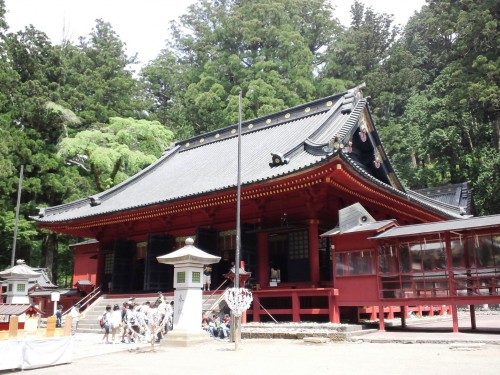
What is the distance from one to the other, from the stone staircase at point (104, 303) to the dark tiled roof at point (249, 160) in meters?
3.76

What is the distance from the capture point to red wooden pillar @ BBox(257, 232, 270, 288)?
1830 cm

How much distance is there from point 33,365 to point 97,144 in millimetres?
25464

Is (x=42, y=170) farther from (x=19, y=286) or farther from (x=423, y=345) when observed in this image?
(x=423, y=345)

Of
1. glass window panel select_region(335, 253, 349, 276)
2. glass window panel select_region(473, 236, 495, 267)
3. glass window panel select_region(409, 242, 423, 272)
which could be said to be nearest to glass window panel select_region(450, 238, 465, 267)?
glass window panel select_region(473, 236, 495, 267)

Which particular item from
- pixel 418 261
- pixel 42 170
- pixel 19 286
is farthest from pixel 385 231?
pixel 42 170

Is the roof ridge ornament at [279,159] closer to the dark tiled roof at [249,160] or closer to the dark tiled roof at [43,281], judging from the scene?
the dark tiled roof at [249,160]

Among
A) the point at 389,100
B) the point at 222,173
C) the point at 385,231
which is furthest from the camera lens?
the point at 389,100

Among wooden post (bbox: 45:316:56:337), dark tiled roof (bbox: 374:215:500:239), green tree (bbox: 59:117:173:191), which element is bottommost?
wooden post (bbox: 45:316:56:337)

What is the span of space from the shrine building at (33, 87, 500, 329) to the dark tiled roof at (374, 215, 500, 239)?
0.14ft

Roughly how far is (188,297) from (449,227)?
24.6 feet

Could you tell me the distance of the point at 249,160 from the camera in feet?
67.9

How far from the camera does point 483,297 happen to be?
12703 millimetres

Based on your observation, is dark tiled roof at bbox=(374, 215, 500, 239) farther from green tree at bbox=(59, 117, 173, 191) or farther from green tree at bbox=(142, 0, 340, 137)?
green tree at bbox=(142, 0, 340, 137)

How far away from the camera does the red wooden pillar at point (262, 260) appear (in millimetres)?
18297
